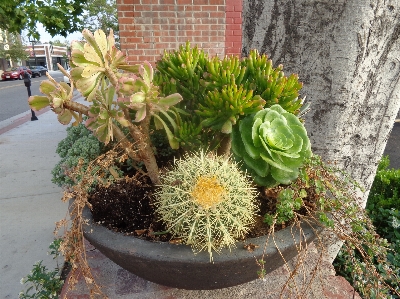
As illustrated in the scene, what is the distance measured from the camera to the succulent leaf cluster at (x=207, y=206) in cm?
89

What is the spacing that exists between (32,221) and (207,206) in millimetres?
2869

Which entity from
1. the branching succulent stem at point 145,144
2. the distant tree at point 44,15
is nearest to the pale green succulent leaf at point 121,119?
the branching succulent stem at point 145,144

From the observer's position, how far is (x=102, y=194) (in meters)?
1.19

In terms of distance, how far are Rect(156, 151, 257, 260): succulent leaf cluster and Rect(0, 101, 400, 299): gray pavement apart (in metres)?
0.40

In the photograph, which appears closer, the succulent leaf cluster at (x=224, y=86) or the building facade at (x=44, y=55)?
the succulent leaf cluster at (x=224, y=86)

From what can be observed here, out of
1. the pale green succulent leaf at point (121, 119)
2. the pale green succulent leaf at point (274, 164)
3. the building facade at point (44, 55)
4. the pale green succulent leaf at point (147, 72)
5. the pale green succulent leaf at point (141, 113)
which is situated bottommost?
the building facade at point (44, 55)

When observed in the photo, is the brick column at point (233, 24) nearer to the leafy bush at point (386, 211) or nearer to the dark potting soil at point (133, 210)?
the leafy bush at point (386, 211)

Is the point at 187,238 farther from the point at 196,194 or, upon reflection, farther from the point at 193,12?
the point at 193,12

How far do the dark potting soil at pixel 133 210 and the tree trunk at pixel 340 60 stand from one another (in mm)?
483

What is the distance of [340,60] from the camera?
A: 126 centimetres

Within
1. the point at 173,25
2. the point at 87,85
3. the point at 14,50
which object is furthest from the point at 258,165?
the point at 14,50

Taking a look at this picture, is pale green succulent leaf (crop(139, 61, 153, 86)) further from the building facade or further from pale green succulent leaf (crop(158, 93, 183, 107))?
the building facade

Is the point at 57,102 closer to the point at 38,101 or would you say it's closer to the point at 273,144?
the point at 38,101

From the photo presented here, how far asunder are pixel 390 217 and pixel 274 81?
160 cm
